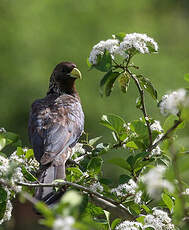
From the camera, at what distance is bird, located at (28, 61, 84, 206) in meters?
2.95

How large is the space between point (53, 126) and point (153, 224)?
4.99 feet

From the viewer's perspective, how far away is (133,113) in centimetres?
902

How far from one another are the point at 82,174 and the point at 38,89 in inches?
285

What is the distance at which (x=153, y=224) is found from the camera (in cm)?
198

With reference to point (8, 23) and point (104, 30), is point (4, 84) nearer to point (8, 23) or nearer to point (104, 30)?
point (8, 23)

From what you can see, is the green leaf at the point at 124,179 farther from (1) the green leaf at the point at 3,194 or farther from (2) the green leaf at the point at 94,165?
(1) the green leaf at the point at 3,194

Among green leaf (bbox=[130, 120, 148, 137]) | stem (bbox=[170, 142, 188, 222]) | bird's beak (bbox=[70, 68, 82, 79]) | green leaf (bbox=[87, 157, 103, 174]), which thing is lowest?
stem (bbox=[170, 142, 188, 222])

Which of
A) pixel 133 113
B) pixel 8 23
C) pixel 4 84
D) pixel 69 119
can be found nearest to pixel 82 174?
pixel 69 119

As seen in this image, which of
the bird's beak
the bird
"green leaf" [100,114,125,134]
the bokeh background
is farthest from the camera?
the bokeh background

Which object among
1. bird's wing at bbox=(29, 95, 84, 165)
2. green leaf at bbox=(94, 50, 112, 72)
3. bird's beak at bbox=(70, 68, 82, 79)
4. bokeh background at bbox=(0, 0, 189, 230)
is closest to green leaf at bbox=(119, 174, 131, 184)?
green leaf at bbox=(94, 50, 112, 72)

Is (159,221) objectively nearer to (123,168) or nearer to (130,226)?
(130,226)

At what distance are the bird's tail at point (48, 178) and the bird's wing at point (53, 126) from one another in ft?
0.15

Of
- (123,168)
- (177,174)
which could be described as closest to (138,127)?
(123,168)

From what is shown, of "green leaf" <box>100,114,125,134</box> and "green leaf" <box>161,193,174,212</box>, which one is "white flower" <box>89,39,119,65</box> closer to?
"green leaf" <box>100,114,125,134</box>
